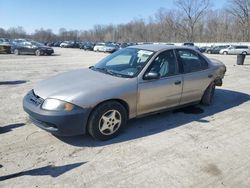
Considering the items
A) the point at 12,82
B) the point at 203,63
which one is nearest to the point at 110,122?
the point at 203,63

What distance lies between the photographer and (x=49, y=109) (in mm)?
4047

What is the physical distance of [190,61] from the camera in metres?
5.88

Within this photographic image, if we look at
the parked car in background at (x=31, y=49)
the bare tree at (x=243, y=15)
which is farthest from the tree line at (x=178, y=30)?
the parked car in background at (x=31, y=49)

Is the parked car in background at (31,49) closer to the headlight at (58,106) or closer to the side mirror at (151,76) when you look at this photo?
the side mirror at (151,76)

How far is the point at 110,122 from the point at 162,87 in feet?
4.19

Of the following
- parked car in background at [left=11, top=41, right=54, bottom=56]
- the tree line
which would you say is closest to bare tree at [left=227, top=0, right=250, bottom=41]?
the tree line

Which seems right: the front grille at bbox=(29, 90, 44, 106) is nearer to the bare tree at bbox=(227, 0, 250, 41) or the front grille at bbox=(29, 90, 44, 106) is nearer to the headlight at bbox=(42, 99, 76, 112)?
the headlight at bbox=(42, 99, 76, 112)

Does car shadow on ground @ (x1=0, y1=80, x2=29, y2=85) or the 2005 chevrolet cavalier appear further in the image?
car shadow on ground @ (x1=0, y1=80, x2=29, y2=85)

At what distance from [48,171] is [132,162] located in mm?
Answer: 1147

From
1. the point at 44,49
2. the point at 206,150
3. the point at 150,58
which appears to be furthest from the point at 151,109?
the point at 44,49

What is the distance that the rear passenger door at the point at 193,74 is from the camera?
5595 mm

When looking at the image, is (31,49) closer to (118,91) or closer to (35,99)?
(35,99)

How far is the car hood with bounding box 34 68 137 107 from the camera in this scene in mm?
4148

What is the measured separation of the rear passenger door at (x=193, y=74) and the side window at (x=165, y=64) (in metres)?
0.20
